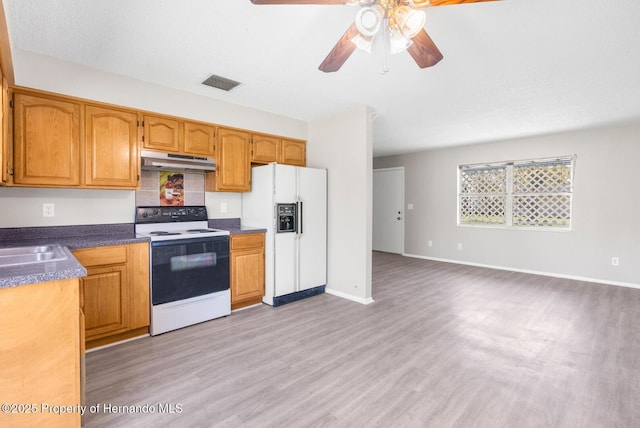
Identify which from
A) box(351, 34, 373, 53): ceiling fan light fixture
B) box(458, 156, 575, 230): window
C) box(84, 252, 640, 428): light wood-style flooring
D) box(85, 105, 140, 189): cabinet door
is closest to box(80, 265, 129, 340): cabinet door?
box(84, 252, 640, 428): light wood-style flooring

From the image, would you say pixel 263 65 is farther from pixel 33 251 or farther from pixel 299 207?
pixel 33 251

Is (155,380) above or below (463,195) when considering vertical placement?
below

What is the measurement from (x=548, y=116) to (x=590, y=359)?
113 inches

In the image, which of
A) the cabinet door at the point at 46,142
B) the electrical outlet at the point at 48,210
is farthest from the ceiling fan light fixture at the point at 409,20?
the electrical outlet at the point at 48,210

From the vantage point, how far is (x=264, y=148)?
12.2ft

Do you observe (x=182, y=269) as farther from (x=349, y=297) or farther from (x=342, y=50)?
(x=342, y=50)

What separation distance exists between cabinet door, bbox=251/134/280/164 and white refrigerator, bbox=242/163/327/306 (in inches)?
6.6

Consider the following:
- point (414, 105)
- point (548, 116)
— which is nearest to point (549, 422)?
point (414, 105)

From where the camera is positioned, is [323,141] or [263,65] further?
[323,141]

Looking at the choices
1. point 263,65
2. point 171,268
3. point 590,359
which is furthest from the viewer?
point 171,268

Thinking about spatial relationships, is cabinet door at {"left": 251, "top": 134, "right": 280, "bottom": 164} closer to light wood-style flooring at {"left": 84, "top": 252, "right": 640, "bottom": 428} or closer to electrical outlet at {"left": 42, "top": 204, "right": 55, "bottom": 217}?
light wood-style flooring at {"left": 84, "top": 252, "right": 640, "bottom": 428}

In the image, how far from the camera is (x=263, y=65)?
2.49m

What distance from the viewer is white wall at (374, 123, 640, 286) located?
4195 mm

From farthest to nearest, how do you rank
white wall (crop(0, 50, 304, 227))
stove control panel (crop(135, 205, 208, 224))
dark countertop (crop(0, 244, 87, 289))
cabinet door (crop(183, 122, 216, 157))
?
cabinet door (crop(183, 122, 216, 157))
stove control panel (crop(135, 205, 208, 224))
white wall (crop(0, 50, 304, 227))
dark countertop (crop(0, 244, 87, 289))
